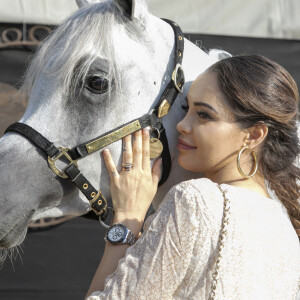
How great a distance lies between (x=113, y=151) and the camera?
1.32 meters

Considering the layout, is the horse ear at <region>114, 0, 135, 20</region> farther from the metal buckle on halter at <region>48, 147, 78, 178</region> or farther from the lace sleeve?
the lace sleeve

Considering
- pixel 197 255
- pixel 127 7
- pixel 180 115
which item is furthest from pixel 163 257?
pixel 127 7

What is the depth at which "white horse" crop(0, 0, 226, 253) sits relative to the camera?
1239mm

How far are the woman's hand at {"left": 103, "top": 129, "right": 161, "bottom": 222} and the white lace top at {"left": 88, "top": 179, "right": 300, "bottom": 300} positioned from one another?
0.17 m

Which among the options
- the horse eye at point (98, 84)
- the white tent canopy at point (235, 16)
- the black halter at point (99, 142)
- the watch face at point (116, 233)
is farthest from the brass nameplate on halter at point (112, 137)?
the white tent canopy at point (235, 16)

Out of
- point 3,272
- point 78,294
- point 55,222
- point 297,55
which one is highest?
point 297,55

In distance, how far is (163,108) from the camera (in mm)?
1361

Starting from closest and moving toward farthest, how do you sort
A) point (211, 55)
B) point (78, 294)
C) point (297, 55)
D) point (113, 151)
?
point (113, 151)
point (211, 55)
point (78, 294)
point (297, 55)

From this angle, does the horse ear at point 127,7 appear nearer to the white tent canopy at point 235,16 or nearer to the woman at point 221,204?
the woman at point 221,204

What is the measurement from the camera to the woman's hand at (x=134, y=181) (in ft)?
4.04

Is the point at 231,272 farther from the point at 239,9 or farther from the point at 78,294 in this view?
the point at 239,9

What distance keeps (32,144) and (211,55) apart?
2.27 feet

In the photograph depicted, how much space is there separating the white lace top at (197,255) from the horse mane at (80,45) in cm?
43

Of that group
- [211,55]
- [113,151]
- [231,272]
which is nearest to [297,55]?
[211,55]
